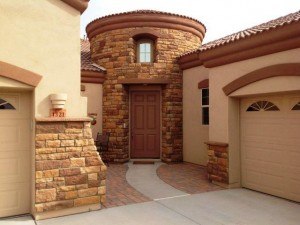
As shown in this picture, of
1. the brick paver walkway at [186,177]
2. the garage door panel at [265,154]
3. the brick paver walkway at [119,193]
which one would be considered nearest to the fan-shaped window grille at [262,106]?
the garage door panel at [265,154]

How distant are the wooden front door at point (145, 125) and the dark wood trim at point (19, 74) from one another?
6277 mm

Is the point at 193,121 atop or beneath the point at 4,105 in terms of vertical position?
beneath

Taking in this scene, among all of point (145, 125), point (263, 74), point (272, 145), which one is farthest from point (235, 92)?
point (145, 125)

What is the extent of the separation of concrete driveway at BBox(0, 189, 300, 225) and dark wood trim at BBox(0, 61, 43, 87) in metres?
2.57

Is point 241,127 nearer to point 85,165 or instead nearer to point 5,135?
point 85,165

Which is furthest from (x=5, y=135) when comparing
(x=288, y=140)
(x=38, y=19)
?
(x=288, y=140)

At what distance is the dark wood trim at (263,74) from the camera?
5590mm

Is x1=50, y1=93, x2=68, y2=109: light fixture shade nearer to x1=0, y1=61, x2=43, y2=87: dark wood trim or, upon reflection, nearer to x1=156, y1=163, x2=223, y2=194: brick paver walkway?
x1=0, y1=61, x2=43, y2=87: dark wood trim

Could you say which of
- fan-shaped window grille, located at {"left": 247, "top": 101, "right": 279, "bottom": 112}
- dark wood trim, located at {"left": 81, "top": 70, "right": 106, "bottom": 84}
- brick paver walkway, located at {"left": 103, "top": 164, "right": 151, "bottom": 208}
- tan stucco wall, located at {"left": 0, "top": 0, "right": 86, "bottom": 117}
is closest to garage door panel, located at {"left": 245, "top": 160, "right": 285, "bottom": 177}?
fan-shaped window grille, located at {"left": 247, "top": 101, "right": 279, "bottom": 112}

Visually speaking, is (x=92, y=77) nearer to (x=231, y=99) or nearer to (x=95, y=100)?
(x=95, y=100)

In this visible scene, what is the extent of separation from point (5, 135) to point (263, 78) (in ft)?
18.3

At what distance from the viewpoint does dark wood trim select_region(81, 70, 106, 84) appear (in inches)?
428

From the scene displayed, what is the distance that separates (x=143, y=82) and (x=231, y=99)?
422cm

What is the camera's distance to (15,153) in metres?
5.23
